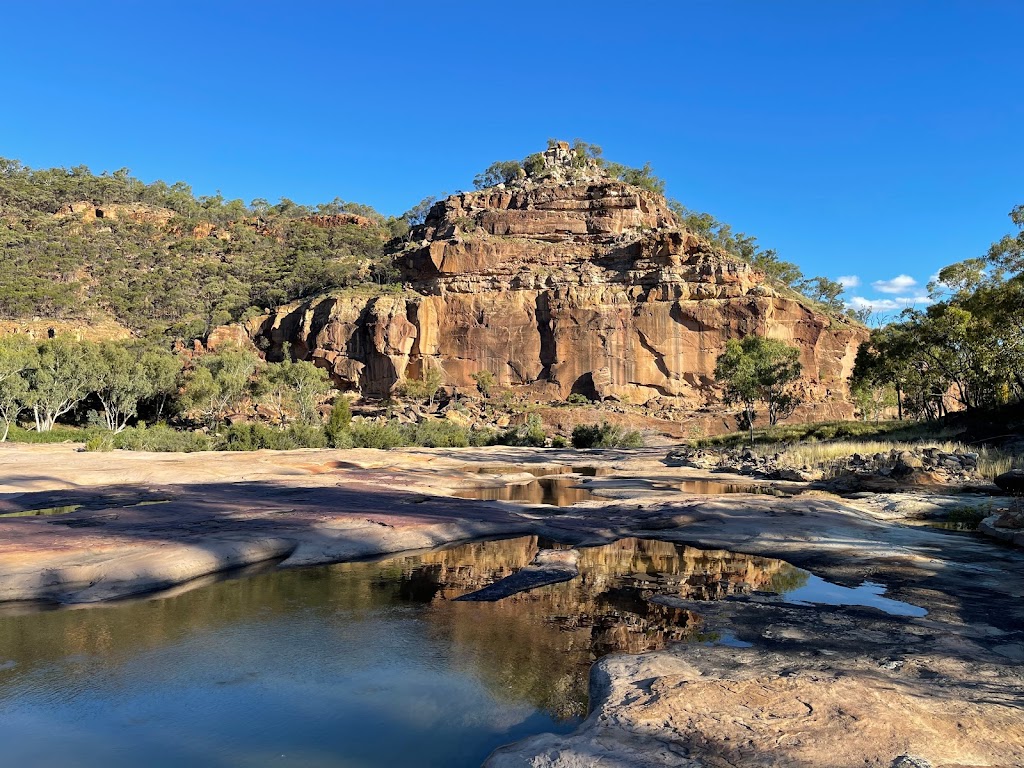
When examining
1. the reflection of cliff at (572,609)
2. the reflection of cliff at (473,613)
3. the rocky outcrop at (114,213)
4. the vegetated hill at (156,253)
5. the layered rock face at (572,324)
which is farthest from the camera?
the rocky outcrop at (114,213)

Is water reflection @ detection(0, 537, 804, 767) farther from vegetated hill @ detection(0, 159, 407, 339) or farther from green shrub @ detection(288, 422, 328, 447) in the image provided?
vegetated hill @ detection(0, 159, 407, 339)

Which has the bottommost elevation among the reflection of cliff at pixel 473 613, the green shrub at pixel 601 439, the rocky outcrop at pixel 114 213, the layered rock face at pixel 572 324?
the green shrub at pixel 601 439

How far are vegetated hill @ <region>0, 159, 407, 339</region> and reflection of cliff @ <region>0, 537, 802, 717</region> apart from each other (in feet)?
239

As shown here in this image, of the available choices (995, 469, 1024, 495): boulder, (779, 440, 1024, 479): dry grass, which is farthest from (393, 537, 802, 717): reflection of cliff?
(779, 440, 1024, 479): dry grass

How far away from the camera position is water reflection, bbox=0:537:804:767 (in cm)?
422

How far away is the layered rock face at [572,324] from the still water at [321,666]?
65053 millimetres

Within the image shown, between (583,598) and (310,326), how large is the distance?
236ft

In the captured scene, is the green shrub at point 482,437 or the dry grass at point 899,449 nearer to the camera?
the dry grass at point 899,449

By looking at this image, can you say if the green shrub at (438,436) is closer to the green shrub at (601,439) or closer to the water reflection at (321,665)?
the green shrub at (601,439)

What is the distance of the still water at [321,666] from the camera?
420 centimetres

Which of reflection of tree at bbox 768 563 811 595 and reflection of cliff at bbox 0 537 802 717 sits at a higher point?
reflection of cliff at bbox 0 537 802 717

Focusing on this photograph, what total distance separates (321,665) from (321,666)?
0.02m

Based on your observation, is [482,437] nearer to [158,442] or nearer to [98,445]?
[158,442]

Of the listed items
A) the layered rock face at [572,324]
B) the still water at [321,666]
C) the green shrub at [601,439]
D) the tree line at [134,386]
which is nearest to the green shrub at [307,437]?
the tree line at [134,386]
